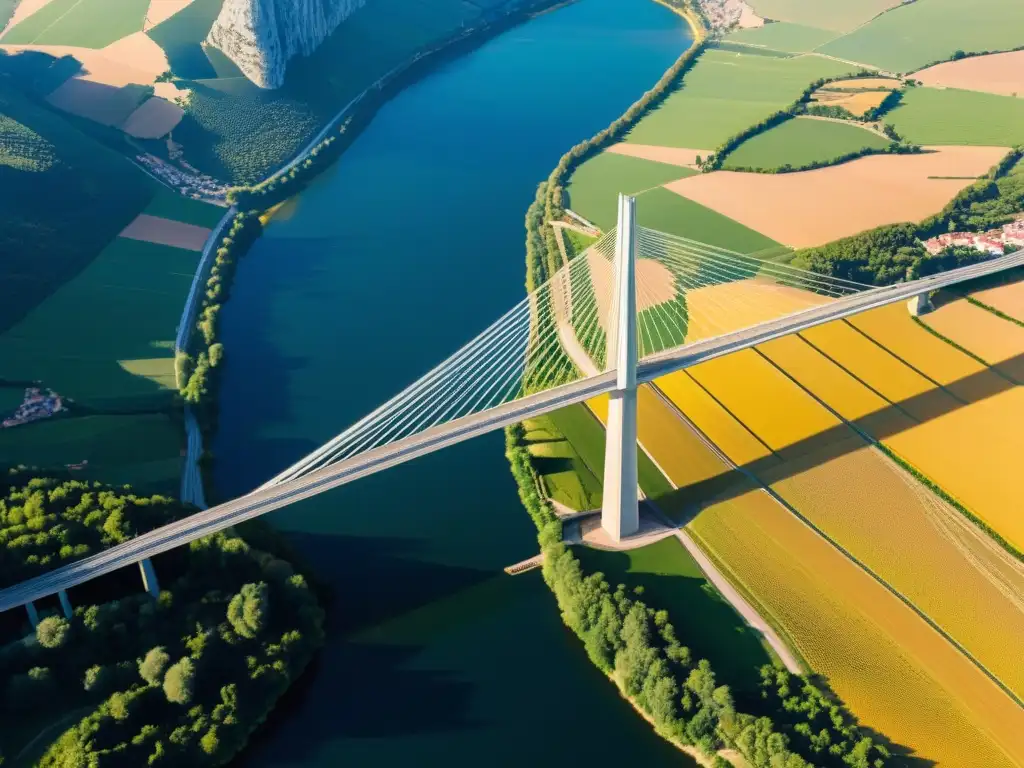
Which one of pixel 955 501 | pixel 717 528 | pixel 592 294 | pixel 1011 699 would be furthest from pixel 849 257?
pixel 1011 699

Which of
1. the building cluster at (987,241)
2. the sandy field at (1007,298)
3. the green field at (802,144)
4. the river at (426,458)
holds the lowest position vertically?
the river at (426,458)

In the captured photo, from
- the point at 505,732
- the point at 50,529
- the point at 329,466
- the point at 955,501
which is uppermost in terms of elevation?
the point at 329,466

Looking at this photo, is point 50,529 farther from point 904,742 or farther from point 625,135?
point 625,135

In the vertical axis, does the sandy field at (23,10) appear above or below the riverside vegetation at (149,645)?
above

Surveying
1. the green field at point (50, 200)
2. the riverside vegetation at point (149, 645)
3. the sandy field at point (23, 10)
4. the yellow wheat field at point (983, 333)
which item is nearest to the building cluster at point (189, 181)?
the green field at point (50, 200)

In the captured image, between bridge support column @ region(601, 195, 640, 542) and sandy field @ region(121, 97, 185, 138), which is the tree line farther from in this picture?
sandy field @ region(121, 97, 185, 138)

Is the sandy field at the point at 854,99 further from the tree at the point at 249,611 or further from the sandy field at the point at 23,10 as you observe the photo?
the sandy field at the point at 23,10

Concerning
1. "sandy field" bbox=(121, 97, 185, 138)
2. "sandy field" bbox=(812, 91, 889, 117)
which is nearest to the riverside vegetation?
"sandy field" bbox=(121, 97, 185, 138)
